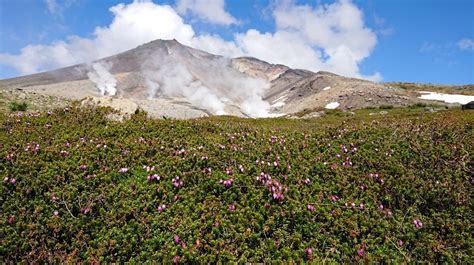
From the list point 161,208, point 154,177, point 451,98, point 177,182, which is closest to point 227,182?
point 177,182

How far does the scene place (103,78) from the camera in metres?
156

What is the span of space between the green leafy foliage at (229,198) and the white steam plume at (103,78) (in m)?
132

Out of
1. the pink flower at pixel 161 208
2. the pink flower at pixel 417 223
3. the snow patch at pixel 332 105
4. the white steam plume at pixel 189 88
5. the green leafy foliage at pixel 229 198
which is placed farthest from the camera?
the white steam plume at pixel 189 88

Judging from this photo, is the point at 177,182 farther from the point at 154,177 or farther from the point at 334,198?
the point at 334,198

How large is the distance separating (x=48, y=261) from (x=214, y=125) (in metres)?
7.65

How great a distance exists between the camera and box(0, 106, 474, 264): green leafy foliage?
22.7ft

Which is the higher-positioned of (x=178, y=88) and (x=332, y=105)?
(x=178, y=88)

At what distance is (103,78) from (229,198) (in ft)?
528

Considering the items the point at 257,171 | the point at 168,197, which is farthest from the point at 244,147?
the point at 168,197

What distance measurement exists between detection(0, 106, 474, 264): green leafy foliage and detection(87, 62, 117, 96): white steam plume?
132m

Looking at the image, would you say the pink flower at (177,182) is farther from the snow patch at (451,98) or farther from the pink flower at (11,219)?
the snow patch at (451,98)

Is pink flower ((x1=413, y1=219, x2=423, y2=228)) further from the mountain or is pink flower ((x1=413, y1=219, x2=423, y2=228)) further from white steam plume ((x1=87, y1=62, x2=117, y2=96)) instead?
white steam plume ((x1=87, y1=62, x2=117, y2=96))

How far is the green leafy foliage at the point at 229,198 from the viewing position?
691 centimetres

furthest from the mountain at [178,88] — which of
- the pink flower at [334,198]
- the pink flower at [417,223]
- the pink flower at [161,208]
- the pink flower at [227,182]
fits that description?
the pink flower at [161,208]
